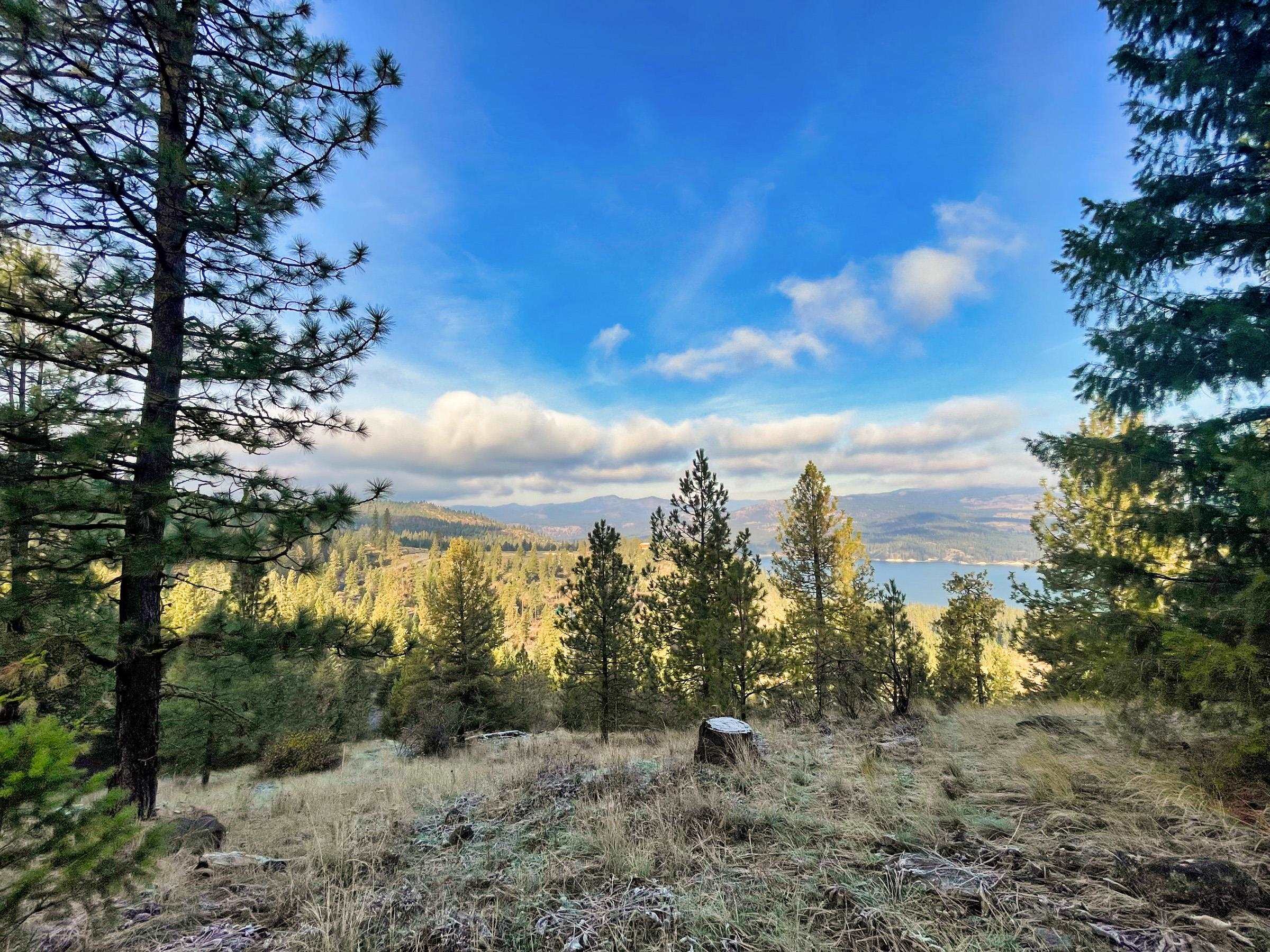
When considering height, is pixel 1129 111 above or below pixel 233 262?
above

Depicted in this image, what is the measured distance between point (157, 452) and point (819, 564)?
19.0 m

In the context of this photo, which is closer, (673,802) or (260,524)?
(673,802)

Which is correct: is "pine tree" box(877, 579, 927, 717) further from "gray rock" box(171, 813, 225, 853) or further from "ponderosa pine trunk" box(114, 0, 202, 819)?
"ponderosa pine trunk" box(114, 0, 202, 819)

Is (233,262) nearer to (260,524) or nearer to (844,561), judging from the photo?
(260,524)

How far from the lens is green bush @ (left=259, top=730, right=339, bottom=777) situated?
17781 mm

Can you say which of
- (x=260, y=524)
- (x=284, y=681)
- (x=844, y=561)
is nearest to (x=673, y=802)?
(x=260, y=524)

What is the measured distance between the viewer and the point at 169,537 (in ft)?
14.4

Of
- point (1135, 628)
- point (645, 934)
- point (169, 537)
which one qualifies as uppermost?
point (169, 537)

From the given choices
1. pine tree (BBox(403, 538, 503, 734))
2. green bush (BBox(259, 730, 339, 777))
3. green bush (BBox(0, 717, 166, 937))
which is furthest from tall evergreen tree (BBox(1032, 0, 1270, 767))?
green bush (BBox(259, 730, 339, 777))

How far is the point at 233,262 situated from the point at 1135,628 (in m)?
9.62

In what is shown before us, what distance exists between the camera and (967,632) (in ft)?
65.4

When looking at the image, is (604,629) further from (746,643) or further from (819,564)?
(819,564)

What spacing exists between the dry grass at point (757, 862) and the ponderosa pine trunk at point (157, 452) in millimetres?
1482

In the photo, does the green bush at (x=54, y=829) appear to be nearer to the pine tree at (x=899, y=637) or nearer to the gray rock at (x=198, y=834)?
the gray rock at (x=198, y=834)
